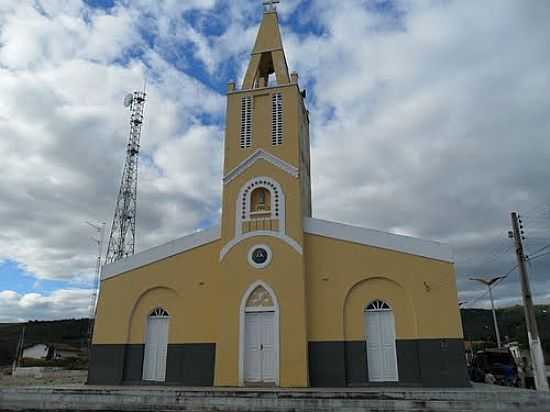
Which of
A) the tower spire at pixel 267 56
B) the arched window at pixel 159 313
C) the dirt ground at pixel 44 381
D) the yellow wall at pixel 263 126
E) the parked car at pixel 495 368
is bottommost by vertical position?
the dirt ground at pixel 44 381

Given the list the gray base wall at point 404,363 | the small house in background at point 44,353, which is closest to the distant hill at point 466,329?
the small house in background at point 44,353

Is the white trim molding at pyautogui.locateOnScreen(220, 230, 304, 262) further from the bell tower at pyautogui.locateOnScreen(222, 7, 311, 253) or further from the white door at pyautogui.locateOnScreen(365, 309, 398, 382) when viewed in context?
the white door at pyautogui.locateOnScreen(365, 309, 398, 382)

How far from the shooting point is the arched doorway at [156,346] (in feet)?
59.5

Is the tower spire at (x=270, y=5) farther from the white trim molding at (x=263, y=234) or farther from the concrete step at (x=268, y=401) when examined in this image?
the concrete step at (x=268, y=401)

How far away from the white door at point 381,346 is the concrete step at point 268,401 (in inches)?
180

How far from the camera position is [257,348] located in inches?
666

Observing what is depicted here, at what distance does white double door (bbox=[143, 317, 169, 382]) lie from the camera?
18.1 meters

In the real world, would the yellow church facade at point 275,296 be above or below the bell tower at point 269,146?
below

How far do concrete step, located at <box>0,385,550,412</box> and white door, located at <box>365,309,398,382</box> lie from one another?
180 inches

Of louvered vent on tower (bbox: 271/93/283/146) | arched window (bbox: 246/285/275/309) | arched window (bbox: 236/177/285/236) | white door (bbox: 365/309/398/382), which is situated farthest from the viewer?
louvered vent on tower (bbox: 271/93/283/146)

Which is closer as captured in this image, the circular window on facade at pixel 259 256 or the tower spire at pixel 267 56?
the circular window on facade at pixel 259 256

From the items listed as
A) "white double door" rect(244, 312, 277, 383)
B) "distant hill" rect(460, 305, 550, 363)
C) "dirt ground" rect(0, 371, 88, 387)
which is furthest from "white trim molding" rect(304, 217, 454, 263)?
"distant hill" rect(460, 305, 550, 363)

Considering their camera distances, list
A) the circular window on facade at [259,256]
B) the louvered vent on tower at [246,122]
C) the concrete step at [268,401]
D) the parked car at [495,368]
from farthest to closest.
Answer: the parked car at [495,368] → the louvered vent on tower at [246,122] → the circular window on facade at [259,256] → the concrete step at [268,401]

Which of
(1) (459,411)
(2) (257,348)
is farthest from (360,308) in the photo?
(1) (459,411)
